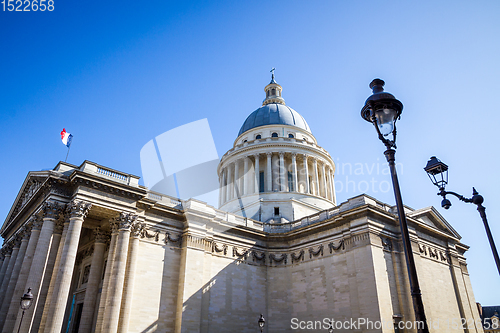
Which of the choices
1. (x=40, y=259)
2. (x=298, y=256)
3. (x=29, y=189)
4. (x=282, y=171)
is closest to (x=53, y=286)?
(x=40, y=259)

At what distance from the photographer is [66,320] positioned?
28312 millimetres

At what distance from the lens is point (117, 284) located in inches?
943

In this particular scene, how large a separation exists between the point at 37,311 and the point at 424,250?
99.5 ft

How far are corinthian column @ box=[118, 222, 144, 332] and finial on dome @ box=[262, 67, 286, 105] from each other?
33711 millimetres

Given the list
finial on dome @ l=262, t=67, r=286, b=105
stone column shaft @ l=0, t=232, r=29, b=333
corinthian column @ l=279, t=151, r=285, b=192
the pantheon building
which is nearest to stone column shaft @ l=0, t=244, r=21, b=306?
the pantheon building

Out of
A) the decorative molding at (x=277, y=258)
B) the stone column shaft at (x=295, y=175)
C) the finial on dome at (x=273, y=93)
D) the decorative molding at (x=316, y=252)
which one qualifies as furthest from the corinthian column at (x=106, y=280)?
the finial on dome at (x=273, y=93)

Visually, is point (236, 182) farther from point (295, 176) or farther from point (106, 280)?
point (106, 280)

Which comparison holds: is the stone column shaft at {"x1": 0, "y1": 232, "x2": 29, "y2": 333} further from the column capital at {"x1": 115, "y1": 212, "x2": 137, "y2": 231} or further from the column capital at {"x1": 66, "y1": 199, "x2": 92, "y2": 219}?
the column capital at {"x1": 115, "y1": 212, "x2": 137, "y2": 231}

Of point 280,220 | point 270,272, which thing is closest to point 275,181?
point 280,220

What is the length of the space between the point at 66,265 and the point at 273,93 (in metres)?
41.7

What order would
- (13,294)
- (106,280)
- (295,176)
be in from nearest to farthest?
(13,294) < (106,280) < (295,176)

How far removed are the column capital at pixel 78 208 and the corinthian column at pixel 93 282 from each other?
14.0 feet

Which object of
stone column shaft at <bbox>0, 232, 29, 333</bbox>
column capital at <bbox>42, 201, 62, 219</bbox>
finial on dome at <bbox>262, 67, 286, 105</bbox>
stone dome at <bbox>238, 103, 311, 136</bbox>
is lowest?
stone column shaft at <bbox>0, 232, 29, 333</bbox>

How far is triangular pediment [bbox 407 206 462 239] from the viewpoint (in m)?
32.4
